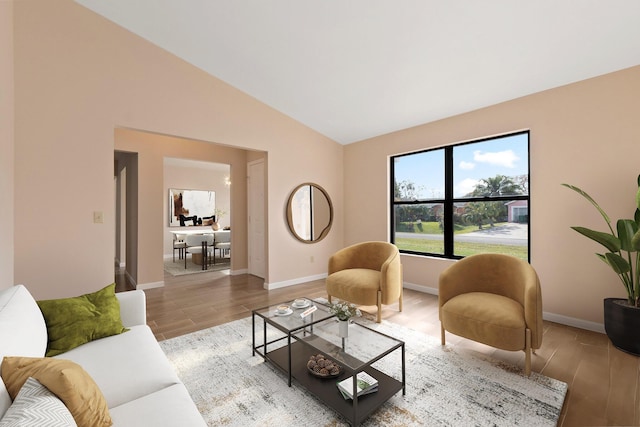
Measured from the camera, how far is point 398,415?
175 cm

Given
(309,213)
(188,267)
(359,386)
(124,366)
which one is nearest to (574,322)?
(359,386)

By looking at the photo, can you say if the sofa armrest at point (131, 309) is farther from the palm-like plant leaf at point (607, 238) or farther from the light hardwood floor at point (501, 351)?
the palm-like plant leaf at point (607, 238)

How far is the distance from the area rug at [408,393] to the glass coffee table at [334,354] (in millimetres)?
80

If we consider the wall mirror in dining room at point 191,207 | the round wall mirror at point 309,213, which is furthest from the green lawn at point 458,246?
the wall mirror in dining room at point 191,207

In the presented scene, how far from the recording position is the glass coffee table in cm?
171

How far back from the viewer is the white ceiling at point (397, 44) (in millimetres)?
2383

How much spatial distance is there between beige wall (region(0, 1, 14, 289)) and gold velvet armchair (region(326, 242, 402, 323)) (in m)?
2.91

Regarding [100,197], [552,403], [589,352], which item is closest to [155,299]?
[100,197]

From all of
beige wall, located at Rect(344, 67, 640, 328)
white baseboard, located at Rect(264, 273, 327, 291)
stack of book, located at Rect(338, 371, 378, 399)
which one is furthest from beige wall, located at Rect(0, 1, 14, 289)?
beige wall, located at Rect(344, 67, 640, 328)

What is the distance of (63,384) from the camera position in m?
1.02

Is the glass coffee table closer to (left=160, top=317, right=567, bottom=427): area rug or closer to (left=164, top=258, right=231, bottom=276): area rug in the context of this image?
(left=160, top=317, right=567, bottom=427): area rug

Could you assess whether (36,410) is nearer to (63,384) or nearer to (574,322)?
(63,384)

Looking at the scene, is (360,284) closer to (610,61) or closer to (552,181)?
(552,181)

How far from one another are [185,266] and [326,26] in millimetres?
5650
